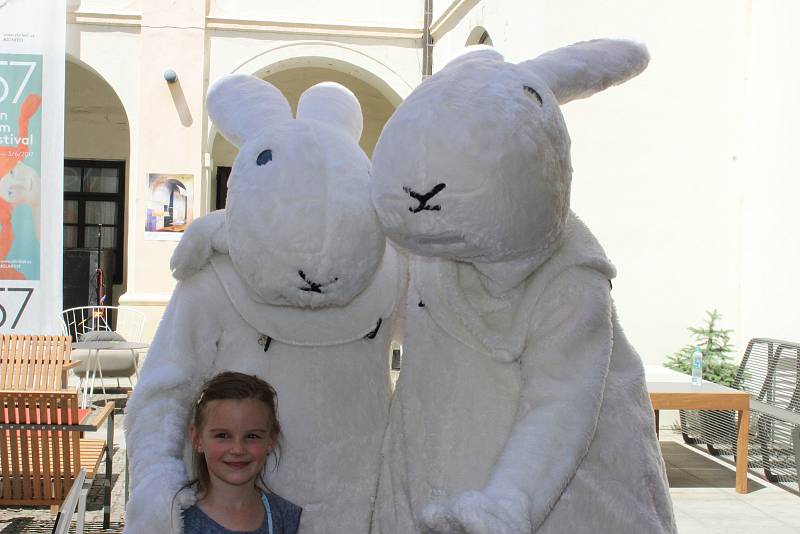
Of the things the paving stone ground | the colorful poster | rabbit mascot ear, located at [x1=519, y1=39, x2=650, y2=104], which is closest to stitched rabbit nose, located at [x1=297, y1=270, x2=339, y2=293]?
rabbit mascot ear, located at [x1=519, y1=39, x2=650, y2=104]

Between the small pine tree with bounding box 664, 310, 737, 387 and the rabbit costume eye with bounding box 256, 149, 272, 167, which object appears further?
the small pine tree with bounding box 664, 310, 737, 387

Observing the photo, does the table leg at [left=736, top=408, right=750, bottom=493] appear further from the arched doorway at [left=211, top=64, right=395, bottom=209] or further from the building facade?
the arched doorway at [left=211, top=64, right=395, bottom=209]

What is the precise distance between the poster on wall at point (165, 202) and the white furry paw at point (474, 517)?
30.5ft

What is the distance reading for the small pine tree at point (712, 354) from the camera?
254 inches

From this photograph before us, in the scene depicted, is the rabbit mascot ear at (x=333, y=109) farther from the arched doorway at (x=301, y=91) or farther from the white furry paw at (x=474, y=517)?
the arched doorway at (x=301, y=91)

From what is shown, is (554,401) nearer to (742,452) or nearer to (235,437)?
(235,437)

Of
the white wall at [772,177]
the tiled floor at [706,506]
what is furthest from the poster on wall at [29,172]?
the white wall at [772,177]

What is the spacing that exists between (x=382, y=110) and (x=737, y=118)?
7.83 m

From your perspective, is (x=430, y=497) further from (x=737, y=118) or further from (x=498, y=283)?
(x=737, y=118)

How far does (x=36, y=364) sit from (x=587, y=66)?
5.46 metres

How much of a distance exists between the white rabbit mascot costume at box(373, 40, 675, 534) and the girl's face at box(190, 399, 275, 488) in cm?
29

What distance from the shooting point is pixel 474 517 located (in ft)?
4.17

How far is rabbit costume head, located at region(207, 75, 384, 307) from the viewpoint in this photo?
156cm

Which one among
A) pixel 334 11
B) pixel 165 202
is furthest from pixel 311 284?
pixel 334 11
